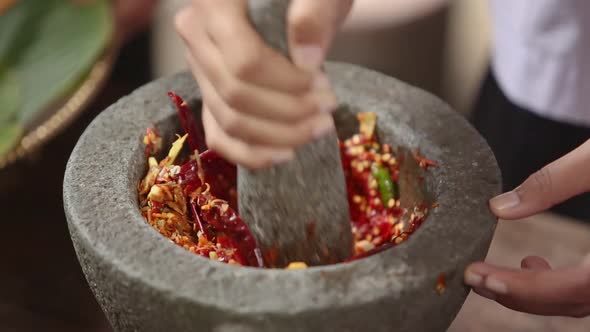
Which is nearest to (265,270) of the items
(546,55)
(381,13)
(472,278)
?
(472,278)

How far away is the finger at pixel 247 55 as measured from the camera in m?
0.82

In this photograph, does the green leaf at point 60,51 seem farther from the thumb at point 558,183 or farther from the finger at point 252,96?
the thumb at point 558,183

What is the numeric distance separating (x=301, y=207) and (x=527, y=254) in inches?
26.1

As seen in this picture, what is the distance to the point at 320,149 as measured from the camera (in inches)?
39.0

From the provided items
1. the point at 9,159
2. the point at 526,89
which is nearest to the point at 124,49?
the point at 9,159

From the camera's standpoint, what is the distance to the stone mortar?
85cm

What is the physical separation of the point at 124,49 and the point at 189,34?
2.21 metres

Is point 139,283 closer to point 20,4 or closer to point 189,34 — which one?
point 189,34

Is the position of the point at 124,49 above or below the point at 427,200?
below

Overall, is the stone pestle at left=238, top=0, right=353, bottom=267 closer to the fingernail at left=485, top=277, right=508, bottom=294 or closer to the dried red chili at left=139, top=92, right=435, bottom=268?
the dried red chili at left=139, top=92, right=435, bottom=268

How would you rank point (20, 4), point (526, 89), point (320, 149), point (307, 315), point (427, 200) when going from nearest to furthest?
point (307, 315) < point (320, 149) < point (427, 200) < point (526, 89) < point (20, 4)

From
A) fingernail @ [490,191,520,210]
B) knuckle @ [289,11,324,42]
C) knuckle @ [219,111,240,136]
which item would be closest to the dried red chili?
fingernail @ [490,191,520,210]

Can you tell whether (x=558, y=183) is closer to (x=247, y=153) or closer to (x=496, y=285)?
(x=496, y=285)

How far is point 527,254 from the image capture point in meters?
1.51
